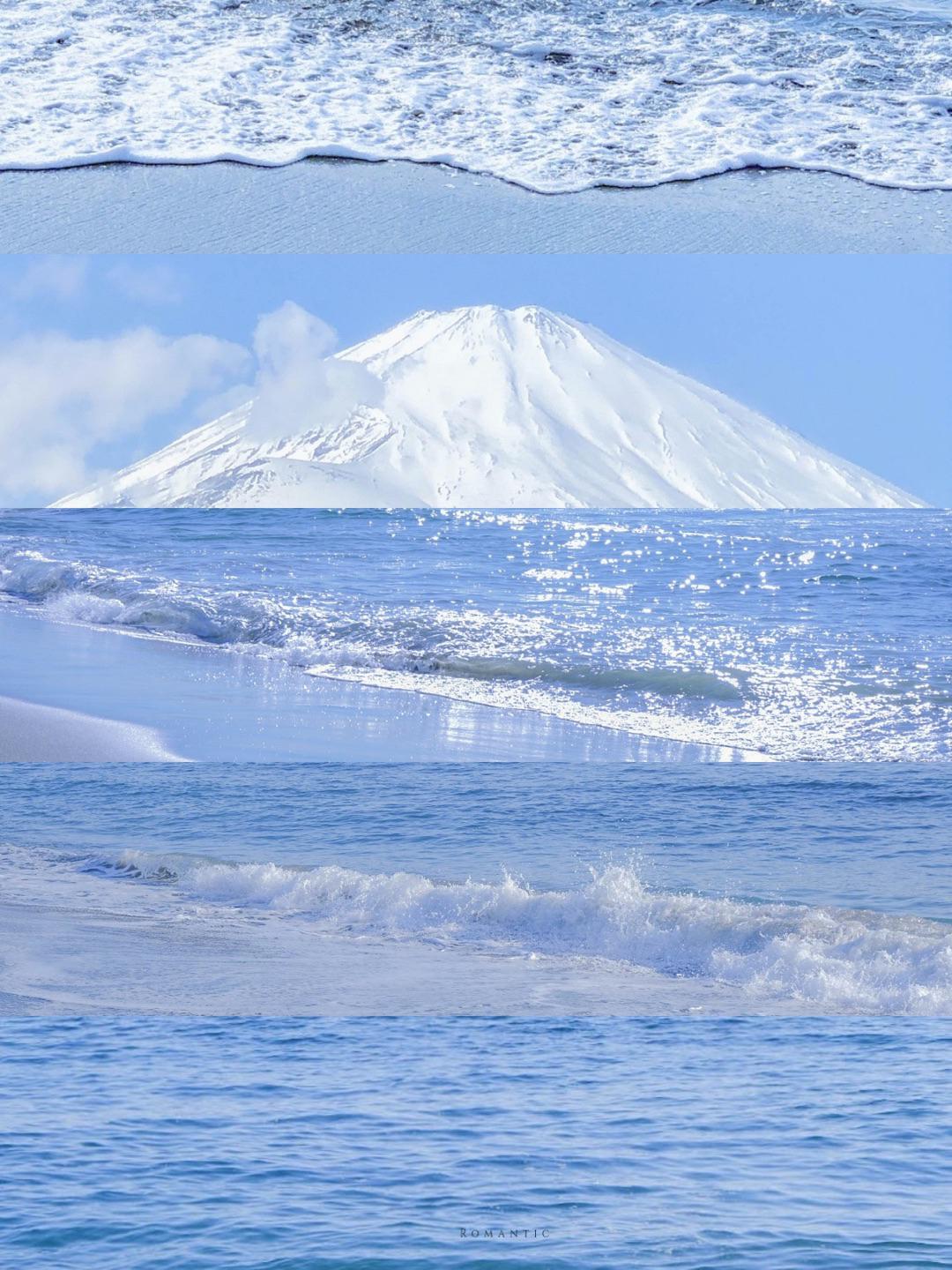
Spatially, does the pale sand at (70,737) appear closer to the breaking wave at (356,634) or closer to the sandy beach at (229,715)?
the sandy beach at (229,715)

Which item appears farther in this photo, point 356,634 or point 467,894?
point 467,894

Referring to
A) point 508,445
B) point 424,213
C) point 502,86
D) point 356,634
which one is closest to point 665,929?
point 356,634

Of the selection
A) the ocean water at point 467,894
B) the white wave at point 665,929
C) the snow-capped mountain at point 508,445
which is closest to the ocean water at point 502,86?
the snow-capped mountain at point 508,445

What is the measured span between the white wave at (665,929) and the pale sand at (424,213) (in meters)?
1.20

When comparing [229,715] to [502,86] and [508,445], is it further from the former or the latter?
[502,86]

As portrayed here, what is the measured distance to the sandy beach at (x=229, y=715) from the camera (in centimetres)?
202

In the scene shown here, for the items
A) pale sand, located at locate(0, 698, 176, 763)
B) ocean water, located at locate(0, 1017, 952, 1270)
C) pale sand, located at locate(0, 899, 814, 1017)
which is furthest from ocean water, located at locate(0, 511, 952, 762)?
ocean water, located at locate(0, 1017, 952, 1270)

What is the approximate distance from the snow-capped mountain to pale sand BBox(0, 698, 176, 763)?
34 cm

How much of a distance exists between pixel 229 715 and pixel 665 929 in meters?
0.95

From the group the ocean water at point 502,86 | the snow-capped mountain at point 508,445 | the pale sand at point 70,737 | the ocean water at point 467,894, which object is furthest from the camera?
the ocean water at point 467,894

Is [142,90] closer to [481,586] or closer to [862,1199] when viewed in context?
[481,586]

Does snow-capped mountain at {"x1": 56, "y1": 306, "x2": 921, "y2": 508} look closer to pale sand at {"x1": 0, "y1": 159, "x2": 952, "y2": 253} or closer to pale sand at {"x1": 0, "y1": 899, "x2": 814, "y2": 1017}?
pale sand at {"x1": 0, "y1": 159, "x2": 952, "y2": 253}

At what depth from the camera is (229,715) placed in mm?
2084

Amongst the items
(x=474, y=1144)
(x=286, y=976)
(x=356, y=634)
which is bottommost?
(x=474, y=1144)
